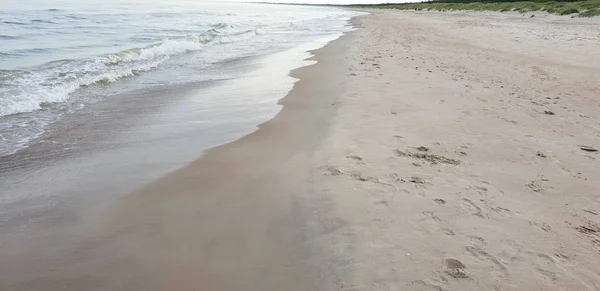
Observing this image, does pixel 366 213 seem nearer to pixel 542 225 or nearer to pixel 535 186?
pixel 542 225

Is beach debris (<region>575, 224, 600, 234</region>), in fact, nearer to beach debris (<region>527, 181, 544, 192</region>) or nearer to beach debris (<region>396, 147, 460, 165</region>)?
beach debris (<region>527, 181, 544, 192</region>)

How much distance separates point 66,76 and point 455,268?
9.22 meters

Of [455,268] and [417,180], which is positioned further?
[417,180]

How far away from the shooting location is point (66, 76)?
350 inches

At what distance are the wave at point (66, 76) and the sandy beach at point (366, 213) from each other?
14.0 feet

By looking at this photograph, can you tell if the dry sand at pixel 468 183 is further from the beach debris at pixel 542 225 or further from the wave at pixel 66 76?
the wave at pixel 66 76

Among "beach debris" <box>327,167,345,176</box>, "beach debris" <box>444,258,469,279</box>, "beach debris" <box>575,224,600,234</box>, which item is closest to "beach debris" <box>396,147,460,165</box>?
"beach debris" <box>327,167,345,176</box>

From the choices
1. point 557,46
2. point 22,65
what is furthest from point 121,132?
point 557,46

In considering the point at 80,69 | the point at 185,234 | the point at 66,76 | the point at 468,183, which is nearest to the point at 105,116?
the point at 66,76

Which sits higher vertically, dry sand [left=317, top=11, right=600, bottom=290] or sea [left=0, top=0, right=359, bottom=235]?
sea [left=0, top=0, right=359, bottom=235]

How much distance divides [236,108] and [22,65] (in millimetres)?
7153

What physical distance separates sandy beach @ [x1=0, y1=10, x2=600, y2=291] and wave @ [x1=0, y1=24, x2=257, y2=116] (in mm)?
4281

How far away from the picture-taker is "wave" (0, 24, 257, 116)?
690 cm

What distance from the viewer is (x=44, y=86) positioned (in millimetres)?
8000
